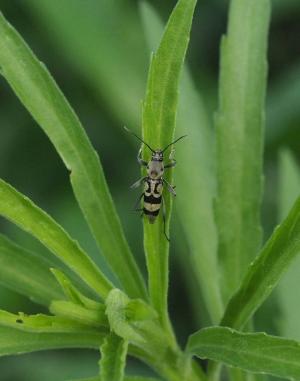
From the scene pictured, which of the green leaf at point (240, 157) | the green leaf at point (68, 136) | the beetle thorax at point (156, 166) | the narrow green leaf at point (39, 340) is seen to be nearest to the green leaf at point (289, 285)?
the green leaf at point (240, 157)

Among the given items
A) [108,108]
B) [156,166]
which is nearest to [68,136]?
[156,166]

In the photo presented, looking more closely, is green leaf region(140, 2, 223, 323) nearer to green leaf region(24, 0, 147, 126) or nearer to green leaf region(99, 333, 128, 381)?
green leaf region(99, 333, 128, 381)

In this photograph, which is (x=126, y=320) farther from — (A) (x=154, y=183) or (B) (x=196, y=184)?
(B) (x=196, y=184)

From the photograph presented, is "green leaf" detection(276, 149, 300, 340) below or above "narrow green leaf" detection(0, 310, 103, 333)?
above

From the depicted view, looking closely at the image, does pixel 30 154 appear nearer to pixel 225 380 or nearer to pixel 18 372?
pixel 18 372

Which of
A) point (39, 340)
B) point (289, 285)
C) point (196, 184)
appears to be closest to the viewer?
point (39, 340)

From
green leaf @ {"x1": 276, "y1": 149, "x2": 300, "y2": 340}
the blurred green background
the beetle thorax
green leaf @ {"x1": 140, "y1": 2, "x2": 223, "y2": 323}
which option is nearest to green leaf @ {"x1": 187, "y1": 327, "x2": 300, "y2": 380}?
the beetle thorax
